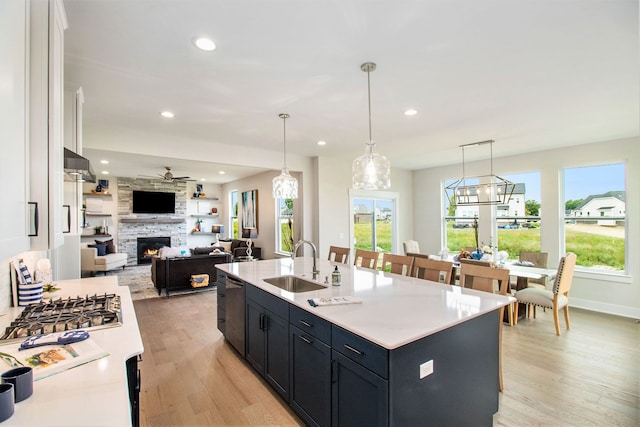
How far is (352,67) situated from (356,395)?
234 centimetres

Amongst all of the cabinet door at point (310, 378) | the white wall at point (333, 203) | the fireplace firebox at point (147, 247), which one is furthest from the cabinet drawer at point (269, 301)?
the fireplace firebox at point (147, 247)

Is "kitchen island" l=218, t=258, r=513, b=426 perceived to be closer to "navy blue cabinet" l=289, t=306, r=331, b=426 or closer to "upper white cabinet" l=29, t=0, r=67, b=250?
"navy blue cabinet" l=289, t=306, r=331, b=426

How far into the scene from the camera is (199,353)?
11.0ft

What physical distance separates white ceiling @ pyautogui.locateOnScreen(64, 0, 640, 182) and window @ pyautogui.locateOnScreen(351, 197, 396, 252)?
2.78 meters

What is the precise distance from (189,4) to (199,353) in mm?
3157

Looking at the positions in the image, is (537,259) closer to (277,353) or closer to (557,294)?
(557,294)

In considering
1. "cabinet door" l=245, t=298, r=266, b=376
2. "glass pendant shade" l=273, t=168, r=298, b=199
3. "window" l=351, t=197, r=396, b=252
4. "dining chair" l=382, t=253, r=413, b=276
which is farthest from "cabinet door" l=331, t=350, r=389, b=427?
"window" l=351, t=197, r=396, b=252

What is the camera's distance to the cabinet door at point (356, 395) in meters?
1.54

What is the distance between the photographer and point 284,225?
7629 mm

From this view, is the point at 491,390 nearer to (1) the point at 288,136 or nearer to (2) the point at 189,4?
(2) the point at 189,4

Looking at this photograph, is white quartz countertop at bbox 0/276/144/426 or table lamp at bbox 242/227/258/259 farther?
table lamp at bbox 242/227/258/259

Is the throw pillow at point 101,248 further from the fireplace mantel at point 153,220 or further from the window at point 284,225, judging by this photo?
the window at point 284,225

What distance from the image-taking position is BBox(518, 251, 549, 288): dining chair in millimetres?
5035

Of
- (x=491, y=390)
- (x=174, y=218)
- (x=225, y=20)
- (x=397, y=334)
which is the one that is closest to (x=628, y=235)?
(x=491, y=390)
